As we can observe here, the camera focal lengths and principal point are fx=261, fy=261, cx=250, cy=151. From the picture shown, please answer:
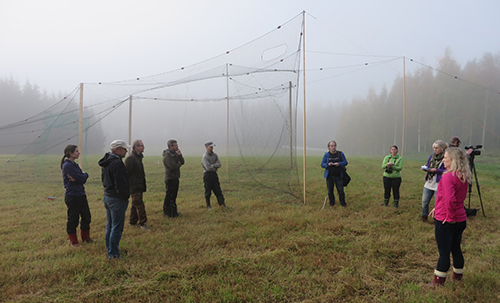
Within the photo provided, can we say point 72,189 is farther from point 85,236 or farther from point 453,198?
point 453,198

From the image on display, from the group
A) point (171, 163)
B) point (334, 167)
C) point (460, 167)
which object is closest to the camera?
point (460, 167)

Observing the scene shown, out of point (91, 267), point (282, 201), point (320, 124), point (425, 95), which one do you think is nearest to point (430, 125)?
point (425, 95)

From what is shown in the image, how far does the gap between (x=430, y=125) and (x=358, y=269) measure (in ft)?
116

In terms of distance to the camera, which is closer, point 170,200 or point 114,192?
point 114,192

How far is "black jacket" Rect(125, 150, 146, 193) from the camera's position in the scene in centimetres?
500

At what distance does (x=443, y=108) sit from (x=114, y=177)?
34.9m

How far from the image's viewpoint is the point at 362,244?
4.31m

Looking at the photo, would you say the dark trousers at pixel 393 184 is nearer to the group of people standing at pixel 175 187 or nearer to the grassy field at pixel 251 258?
the group of people standing at pixel 175 187

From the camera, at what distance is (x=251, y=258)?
3.81 m

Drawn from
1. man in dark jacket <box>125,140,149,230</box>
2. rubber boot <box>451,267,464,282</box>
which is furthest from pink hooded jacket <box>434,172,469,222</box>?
man in dark jacket <box>125,140,149,230</box>

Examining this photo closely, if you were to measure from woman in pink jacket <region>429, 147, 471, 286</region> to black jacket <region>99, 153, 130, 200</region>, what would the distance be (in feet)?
13.4

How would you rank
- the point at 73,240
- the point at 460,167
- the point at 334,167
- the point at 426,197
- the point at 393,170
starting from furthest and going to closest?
1. the point at 334,167
2. the point at 393,170
3. the point at 426,197
4. the point at 73,240
5. the point at 460,167

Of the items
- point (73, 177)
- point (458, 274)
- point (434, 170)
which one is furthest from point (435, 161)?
point (73, 177)

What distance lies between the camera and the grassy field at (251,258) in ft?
9.73
